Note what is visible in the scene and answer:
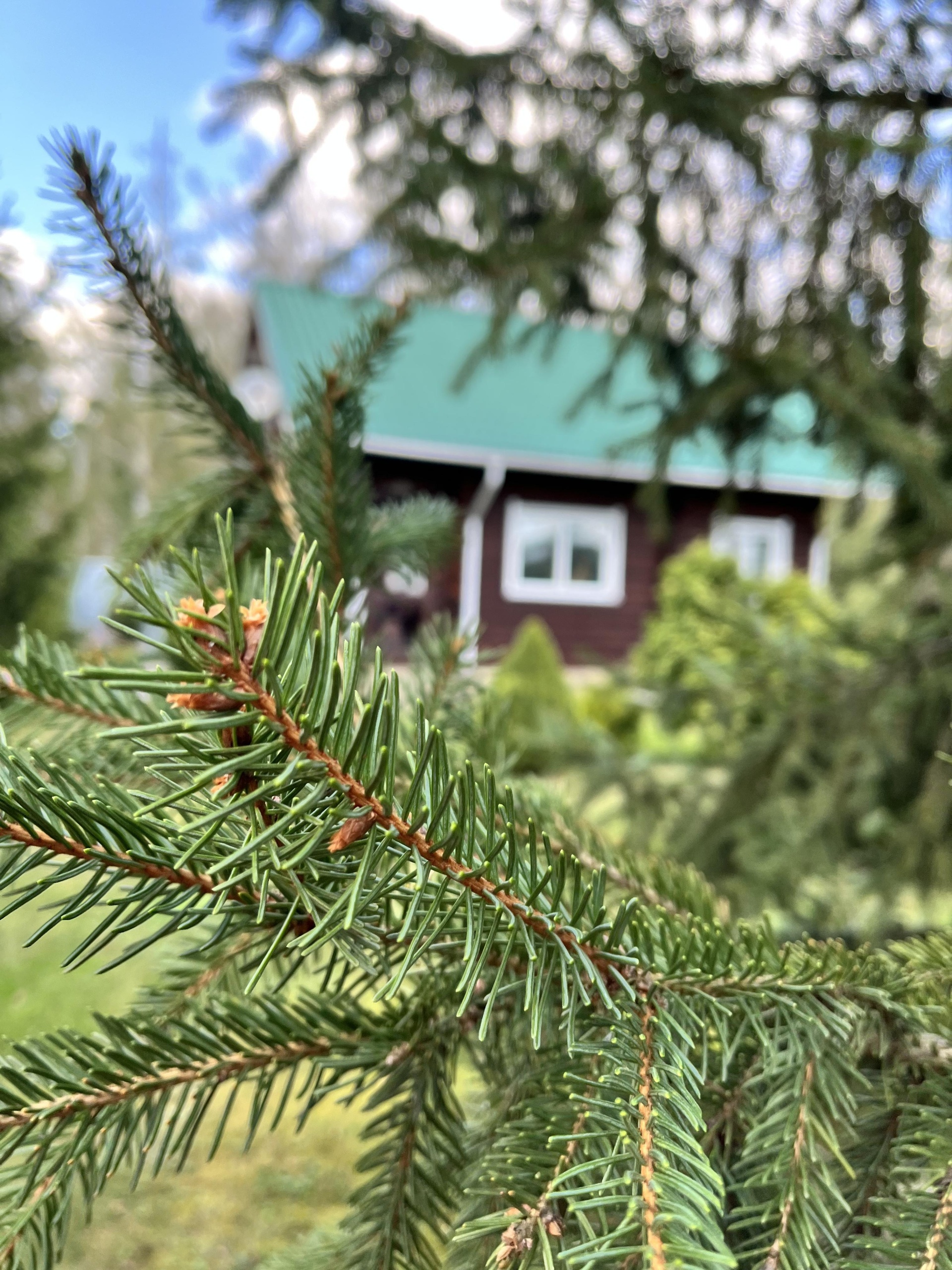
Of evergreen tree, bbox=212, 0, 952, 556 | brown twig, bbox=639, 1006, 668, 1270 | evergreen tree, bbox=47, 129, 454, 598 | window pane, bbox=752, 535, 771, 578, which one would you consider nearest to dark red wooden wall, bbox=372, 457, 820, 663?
window pane, bbox=752, 535, 771, 578

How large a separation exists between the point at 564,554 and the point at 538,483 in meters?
1.12

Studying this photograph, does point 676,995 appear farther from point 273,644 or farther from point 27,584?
point 27,584

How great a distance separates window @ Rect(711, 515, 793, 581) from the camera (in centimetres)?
1250

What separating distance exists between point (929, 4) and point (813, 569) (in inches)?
475

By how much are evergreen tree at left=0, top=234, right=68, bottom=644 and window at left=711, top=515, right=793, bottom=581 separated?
9.16 metres

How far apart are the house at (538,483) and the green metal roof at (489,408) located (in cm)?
3

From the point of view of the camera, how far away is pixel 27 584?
20.7ft

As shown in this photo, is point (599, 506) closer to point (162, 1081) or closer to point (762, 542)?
point (762, 542)

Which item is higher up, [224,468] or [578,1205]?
[224,468]

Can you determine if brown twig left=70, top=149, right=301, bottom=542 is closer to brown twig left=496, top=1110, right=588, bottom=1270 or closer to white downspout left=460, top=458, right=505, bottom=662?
brown twig left=496, top=1110, right=588, bottom=1270

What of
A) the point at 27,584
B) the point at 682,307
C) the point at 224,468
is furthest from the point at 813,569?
the point at 224,468

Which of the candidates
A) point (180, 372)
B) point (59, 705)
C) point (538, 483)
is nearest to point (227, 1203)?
point (59, 705)

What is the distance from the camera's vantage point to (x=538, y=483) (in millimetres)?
11461

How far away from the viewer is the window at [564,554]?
37.9ft
